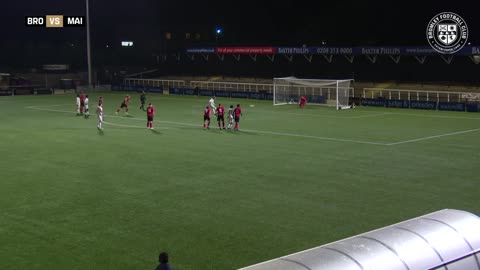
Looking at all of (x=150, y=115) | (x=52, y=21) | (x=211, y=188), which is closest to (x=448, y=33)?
(x=150, y=115)

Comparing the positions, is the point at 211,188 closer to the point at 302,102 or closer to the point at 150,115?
the point at 150,115

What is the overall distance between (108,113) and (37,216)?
3058 cm

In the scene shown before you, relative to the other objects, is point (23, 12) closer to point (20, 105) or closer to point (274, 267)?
point (20, 105)

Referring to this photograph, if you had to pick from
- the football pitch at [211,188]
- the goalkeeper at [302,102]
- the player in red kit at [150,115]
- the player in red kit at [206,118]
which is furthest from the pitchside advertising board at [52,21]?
the player in red kit at [206,118]

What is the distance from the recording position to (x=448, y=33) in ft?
189

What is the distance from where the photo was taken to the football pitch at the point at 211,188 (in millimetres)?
12711

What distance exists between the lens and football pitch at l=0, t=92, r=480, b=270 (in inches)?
500

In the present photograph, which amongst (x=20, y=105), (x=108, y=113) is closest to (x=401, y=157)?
(x=108, y=113)

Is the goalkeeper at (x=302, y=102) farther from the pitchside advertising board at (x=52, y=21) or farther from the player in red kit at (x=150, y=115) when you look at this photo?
the pitchside advertising board at (x=52, y=21)

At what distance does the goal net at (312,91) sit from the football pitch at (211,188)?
635 inches

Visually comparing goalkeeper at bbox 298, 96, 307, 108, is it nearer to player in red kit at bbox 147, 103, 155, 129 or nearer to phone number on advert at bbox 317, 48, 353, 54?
phone number on advert at bbox 317, 48, 353, 54

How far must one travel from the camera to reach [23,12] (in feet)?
291

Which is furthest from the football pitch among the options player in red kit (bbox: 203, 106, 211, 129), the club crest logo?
the club crest logo

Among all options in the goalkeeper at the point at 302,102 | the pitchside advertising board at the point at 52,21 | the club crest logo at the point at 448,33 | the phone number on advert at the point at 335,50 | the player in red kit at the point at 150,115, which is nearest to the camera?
the player in red kit at the point at 150,115
